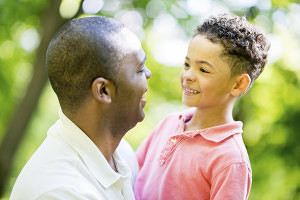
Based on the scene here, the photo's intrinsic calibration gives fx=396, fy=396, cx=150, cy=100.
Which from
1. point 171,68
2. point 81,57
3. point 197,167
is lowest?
point 171,68

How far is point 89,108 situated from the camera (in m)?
2.08

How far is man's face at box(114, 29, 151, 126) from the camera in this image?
2.08 meters

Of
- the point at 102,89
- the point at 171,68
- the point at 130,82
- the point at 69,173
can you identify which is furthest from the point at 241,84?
the point at 171,68

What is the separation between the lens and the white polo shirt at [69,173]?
1.82m

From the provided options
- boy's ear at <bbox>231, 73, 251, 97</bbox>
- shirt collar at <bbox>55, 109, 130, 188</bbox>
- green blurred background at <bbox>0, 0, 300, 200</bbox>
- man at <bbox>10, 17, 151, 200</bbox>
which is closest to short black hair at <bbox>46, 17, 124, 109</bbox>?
man at <bbox>10, 17, 151, 200</bbox>

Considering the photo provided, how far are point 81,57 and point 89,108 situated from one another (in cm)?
28

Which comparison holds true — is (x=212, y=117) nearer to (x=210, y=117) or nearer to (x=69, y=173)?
(x=210, y=117)

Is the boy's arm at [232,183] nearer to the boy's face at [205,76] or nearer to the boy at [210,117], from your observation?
the boy at [210,117]

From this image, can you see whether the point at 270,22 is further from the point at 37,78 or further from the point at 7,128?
the point at 7,128

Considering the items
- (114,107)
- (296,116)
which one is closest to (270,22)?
(296,116)

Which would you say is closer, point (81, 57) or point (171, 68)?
point (81, 57)

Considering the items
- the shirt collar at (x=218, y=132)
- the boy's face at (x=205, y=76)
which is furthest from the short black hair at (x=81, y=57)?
the shirt collar at (x=218, y=132)

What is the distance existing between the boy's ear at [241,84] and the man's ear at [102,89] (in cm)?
77

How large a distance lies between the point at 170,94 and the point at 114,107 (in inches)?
342
